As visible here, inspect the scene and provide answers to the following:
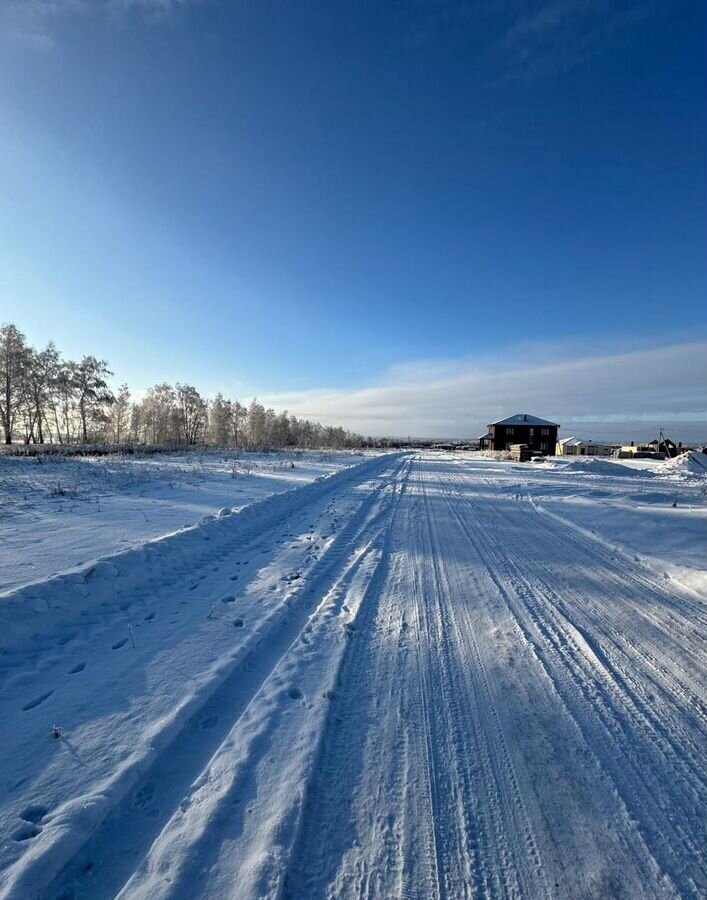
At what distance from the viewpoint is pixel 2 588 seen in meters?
4.50

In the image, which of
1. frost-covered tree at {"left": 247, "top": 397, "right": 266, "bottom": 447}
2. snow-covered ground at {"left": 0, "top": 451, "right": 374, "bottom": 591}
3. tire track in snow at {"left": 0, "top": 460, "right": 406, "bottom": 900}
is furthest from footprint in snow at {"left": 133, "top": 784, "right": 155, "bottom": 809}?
frost-covered tree at {"left": 247, "top": 397, "right": 266, "bottom": 447}

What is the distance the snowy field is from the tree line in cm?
4431

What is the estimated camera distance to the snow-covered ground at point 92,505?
19.5 feet

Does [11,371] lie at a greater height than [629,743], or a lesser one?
greater

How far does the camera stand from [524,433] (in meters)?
72.4

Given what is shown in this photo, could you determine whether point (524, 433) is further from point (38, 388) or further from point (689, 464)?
point (38, 388)

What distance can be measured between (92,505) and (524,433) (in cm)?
7405

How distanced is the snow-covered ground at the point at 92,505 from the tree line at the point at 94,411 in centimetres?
2739

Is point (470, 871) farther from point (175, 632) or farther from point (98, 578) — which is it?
point (98, 578)

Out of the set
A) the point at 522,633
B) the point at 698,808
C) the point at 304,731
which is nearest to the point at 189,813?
the point at 304,731

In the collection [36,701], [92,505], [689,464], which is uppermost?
[689,464]

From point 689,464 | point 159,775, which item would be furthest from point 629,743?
point 689,464

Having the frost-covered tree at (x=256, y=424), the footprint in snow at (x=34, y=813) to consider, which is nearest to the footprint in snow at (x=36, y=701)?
the footprint in snow at (x=34, y=813)

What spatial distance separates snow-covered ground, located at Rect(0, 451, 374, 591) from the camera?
234 inches
